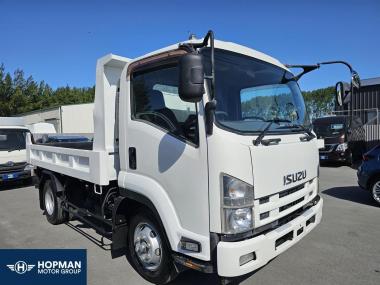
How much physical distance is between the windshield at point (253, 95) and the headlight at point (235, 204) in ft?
1.66

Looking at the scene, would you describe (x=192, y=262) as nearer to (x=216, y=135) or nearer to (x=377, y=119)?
(x=216, y=135)

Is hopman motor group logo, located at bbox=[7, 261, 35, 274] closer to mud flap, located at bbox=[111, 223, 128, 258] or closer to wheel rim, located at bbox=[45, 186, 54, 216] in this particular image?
mud flap, located at bbox=[111, 223, 128, 258]

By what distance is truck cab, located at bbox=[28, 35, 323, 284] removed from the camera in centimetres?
274

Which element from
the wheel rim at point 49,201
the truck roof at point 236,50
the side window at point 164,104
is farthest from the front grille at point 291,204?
the wheel rim at point 49,201

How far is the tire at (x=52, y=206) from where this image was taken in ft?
19.3

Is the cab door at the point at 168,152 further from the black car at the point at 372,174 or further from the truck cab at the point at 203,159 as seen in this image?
the black car at the point at 372,174

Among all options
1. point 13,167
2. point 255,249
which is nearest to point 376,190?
point 255,249

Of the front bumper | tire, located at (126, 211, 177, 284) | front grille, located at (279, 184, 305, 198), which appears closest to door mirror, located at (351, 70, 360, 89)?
front grille, located at (279, 184, 305, 198)

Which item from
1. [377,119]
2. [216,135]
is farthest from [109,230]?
[377,119]

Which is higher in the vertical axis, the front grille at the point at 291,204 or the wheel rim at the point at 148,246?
the front grille at the point at 291,204

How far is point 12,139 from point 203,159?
395 inches

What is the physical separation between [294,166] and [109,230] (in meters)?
2.66

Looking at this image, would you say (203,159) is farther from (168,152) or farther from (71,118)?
(71,118)

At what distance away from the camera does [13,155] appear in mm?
10289
